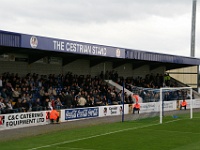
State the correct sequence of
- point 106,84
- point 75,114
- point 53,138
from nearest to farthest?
point 53,138 → point 75,114 → point 106,84

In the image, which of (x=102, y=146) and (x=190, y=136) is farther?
(x=190, y=136)

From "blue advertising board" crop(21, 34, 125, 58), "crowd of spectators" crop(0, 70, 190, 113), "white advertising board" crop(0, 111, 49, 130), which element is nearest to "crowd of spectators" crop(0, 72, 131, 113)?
"crowd of spectators" crop(0, 70, 190, 113)

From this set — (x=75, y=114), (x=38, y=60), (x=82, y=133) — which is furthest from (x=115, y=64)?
(x=82, y=133)

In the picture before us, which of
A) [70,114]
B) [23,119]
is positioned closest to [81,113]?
[70,114]

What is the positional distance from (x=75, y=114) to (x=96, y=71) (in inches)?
493

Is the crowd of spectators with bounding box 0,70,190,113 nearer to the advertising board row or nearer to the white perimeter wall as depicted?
the advertising board row

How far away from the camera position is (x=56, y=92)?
3047 cm

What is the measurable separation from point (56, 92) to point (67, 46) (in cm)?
357

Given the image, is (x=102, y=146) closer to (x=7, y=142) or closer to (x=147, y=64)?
(x=7, y=142)

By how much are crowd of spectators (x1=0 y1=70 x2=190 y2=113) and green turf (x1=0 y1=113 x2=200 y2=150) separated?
4.89 m

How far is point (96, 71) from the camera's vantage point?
39562mm

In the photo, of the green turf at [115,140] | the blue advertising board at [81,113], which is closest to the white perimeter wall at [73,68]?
the blue advertising board at [81,113]

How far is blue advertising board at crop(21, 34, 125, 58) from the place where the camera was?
83.8 ft

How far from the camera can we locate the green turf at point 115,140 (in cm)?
1546
